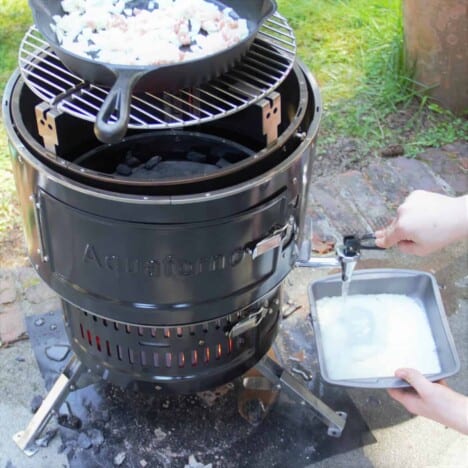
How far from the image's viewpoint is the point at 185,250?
147cm

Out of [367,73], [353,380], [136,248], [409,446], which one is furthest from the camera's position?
[367,73]

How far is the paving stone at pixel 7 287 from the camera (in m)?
2.39

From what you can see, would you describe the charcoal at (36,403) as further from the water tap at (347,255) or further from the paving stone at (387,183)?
the paving stone at (387,183)

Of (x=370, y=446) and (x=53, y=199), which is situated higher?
(x=53, y=199)

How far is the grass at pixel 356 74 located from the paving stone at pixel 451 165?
0.05 meters

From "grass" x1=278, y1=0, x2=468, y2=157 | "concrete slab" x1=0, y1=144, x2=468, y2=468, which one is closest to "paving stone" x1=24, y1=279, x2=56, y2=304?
"concrete slab" x1=0, y1=144, x2=468, y2=468

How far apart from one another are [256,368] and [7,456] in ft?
2.39

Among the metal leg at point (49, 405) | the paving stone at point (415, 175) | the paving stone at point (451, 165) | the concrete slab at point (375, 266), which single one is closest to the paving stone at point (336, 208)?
the concrete slab at point (375, 266)

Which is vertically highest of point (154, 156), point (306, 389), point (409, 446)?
point (154, 156)

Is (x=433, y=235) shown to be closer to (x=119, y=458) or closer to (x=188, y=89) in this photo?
(x=188, y=89)

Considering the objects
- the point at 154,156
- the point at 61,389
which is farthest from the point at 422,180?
the point at 61,389

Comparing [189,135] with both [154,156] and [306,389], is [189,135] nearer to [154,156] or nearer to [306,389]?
[154,156]

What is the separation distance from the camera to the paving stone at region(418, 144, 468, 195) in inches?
111

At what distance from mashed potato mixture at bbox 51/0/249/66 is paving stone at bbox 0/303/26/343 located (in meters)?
1.10
